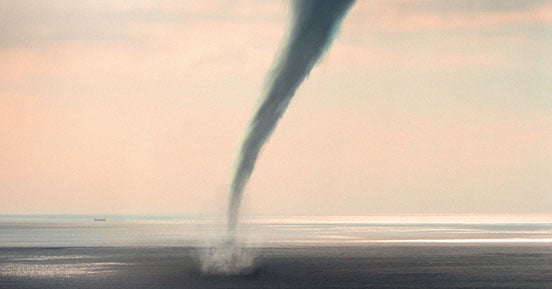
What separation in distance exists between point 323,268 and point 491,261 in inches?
668

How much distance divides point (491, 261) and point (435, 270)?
15.2m

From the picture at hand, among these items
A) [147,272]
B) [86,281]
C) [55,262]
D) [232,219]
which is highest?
[232,219]

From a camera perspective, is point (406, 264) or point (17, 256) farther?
point (17, 256)

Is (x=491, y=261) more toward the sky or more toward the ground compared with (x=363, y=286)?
more toward the ground

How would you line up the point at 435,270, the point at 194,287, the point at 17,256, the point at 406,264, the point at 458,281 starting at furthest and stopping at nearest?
the point at 17,256 → the point at 406,264 → the point at 435,270 → the point at 458,281 → the point at 194,287

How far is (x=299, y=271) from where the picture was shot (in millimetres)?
66375

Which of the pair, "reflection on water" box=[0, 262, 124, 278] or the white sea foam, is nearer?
the white sea foam

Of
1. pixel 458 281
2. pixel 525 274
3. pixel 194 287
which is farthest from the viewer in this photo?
pixel 525 274

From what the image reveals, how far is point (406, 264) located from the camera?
254 feet

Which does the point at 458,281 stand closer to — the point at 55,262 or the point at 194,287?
the point at 194,287

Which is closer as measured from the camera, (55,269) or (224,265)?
(224,265)

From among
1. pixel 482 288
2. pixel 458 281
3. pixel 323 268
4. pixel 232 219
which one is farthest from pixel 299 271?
pixel 232 219

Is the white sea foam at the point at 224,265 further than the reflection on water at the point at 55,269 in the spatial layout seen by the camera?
No

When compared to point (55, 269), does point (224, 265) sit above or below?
above
